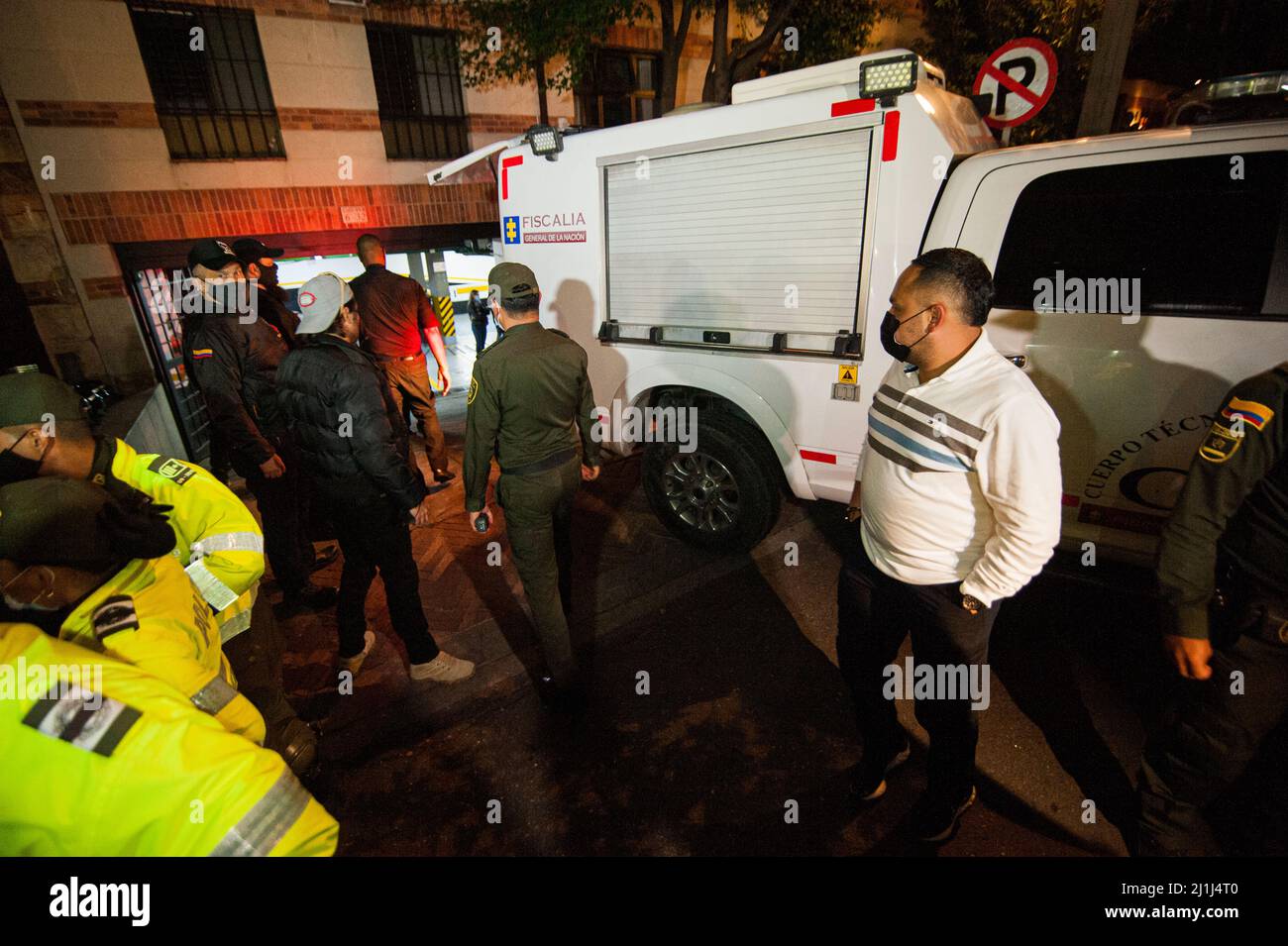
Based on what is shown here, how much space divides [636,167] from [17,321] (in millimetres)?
7141

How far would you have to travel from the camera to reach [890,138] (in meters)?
2.86

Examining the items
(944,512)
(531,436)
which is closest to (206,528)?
(531,436)

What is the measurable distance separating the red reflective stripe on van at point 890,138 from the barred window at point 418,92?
7.25 m

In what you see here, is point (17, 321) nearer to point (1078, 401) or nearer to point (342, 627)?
point (342, 627)

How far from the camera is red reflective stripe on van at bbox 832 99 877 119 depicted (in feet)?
9.39

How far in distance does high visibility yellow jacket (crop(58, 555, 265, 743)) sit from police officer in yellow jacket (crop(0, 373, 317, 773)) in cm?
35

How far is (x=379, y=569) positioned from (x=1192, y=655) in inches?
127

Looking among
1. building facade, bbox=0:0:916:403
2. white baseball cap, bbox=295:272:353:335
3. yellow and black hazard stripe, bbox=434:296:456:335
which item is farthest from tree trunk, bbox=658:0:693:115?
white baseball cap, bbox=295:272:353:335

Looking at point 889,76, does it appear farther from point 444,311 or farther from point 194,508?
point 444,311

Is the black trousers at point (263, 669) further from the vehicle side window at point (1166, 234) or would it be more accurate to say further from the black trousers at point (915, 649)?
the vehicle side window at point (1166, 234)

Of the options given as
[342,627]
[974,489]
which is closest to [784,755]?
[974,489]

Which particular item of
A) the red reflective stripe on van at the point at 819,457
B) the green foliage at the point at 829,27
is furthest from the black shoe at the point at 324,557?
the green foliage at the point at 829,27

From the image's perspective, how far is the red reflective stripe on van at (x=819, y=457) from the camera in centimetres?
342
